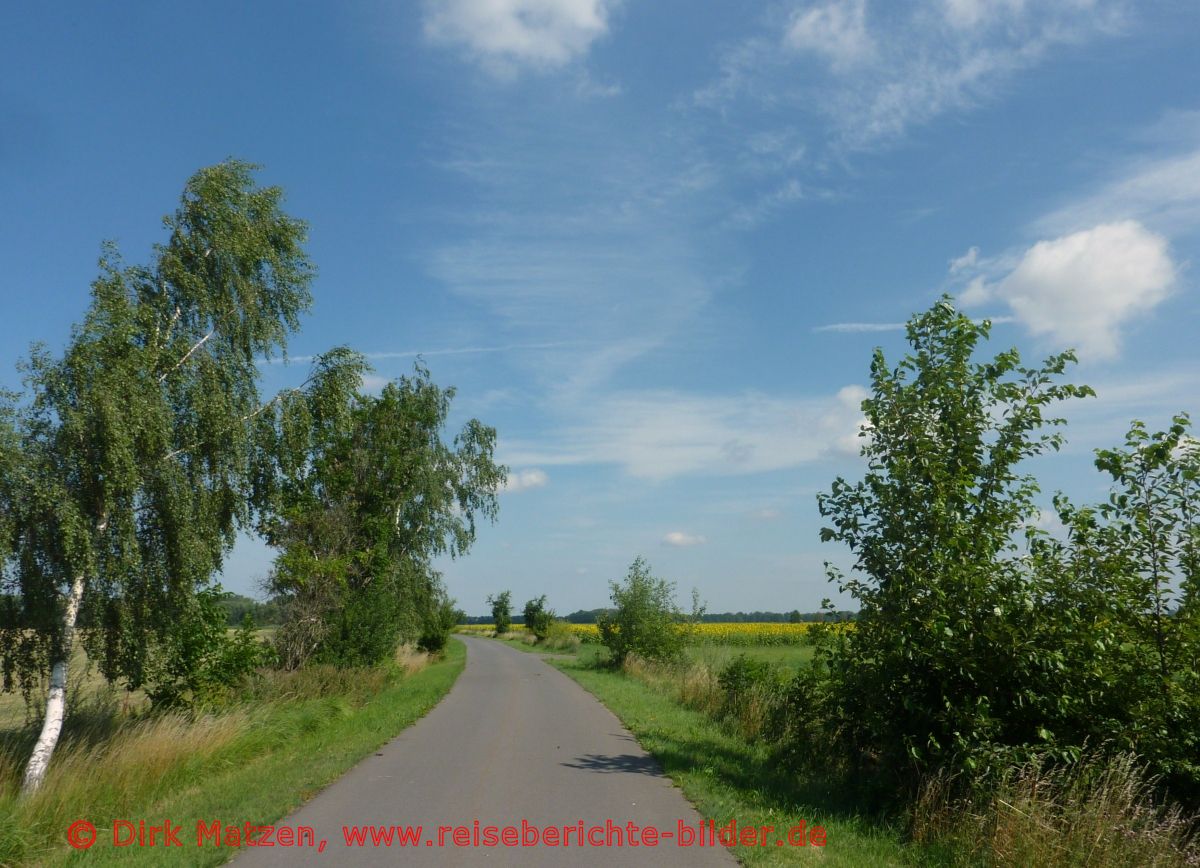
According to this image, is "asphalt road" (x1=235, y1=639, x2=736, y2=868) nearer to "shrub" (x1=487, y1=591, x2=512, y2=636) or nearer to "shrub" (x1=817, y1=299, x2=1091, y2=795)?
"shrub" (x1=817, y1=299, x2=1091, y2=795)

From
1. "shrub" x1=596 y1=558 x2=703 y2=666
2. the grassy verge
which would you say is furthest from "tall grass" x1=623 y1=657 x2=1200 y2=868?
"shrub" x1=596 y1=558 x2=703 y2=666

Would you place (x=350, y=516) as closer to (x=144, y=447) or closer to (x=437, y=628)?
(x=144, y=447)

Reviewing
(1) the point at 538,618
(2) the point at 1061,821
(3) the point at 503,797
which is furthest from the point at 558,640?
(2) the point at 1061,821

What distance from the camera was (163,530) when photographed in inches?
497

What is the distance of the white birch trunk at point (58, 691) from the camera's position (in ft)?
37.5

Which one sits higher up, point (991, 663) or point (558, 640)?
point (991, 663)

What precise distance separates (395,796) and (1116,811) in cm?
703

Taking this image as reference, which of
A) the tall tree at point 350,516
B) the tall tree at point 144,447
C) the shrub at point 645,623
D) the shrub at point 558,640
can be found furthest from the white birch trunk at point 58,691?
the shrub at point 558,640

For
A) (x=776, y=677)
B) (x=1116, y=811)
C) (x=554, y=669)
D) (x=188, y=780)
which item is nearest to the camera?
(x=1116, y=811)

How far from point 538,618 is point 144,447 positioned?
57.0 meters

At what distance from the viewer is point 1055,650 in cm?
845

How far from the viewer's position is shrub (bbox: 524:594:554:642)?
6612cm

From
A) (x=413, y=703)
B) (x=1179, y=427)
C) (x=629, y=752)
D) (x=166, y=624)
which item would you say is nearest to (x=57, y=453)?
(x=166, y=624)

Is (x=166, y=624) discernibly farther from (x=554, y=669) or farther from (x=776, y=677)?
(x=554, y=669)
